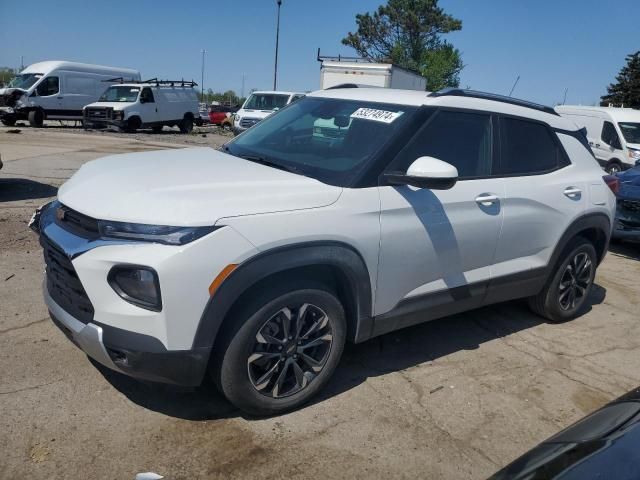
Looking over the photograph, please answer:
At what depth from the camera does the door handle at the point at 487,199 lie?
12.5 ft

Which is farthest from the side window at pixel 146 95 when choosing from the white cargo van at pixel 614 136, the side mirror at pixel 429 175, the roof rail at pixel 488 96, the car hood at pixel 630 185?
the side mirror at pixel 429 175

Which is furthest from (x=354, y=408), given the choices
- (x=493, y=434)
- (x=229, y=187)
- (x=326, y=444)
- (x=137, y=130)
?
(x=137, y=130)

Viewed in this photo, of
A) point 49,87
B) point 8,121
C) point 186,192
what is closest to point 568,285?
point 186,192

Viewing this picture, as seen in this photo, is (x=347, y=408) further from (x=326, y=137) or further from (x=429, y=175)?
(x=326, y=137)

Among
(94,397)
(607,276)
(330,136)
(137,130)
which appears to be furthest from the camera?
(137,130)

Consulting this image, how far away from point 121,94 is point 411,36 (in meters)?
36.2

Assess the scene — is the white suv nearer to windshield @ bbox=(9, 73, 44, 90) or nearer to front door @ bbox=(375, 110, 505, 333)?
front door @ bbox=(375, 110, 505, 333)

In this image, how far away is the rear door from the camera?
407 centimetres

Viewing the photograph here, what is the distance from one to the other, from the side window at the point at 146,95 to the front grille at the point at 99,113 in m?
1.51

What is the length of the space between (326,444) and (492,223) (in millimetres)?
1886

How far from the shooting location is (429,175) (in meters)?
3.16

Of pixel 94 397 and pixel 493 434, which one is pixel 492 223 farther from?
pixel 94 397

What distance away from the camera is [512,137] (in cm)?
420

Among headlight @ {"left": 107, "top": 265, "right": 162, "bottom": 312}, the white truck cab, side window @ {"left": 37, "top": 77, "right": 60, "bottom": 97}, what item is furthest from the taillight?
side window @ {"left": 37, "top": 77, "right": 60, "bottom": 97}
